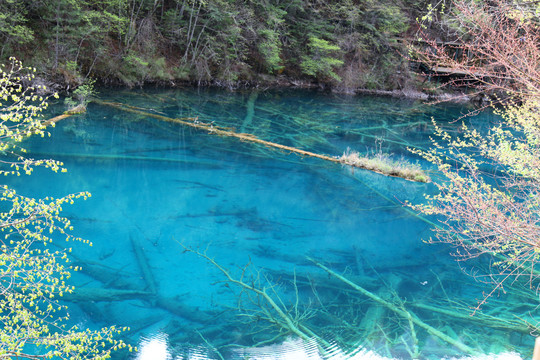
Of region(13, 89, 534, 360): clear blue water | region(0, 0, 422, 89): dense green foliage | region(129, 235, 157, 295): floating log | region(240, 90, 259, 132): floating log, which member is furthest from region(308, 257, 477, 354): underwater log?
region(0, 0, 422, 89): dense green foliage

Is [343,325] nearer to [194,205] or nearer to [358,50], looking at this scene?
[194,205]

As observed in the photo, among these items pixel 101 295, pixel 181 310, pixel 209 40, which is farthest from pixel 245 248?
pixel 209 40

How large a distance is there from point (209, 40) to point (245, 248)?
1492cm

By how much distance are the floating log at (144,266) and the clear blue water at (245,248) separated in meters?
0.03

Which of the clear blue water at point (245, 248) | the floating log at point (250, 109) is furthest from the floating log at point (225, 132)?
the floating log at point (250, 109)

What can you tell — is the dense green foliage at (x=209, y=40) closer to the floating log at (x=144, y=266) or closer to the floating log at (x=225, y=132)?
the floating log at (x=225, y=132)

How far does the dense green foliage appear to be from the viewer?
15.7 m

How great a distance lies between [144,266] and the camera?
20.9 feet

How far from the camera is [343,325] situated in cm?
548

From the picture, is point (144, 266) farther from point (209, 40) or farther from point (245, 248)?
point (209, 40)

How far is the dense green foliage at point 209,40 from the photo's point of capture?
15.7m

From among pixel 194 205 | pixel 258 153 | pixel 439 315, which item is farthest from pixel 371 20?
pixel 439 315

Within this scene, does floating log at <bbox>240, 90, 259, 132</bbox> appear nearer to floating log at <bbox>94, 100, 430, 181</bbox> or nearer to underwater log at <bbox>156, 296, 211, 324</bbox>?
floating log at <bbox>94, 100, 430, 181</bbox>

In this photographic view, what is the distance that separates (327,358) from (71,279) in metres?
3.56
